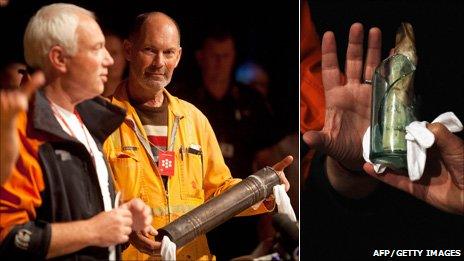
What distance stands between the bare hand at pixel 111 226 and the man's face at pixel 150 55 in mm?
778

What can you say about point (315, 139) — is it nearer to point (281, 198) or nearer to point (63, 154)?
point (281, 198)

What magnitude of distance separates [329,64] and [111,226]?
5.28ft

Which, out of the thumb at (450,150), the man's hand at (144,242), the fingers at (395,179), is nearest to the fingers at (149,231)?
the man's hand at (144,242)

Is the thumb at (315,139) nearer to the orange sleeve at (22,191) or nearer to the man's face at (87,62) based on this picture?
the man's face at (87,62)

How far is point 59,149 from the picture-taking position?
384 centimetres

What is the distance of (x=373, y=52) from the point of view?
481cm

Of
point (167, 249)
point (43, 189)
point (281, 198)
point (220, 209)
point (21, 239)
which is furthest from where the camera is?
point (281, 198)

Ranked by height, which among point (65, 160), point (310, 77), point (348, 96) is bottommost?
point (65, 160)

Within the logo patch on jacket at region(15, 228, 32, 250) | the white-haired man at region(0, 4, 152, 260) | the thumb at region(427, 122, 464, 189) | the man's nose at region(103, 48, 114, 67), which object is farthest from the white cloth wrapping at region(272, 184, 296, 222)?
the logo patch on jacket at region(15, 228, 32, 250)

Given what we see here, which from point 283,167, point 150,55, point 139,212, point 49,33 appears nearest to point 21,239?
point 139,212

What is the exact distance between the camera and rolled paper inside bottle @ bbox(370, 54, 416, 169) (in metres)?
4.68

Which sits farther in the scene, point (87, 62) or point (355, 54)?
point (355, 54)

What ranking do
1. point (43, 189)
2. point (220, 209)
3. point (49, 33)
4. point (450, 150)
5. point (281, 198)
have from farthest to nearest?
point (450, 150), point (281, 198), point (220, 209), point (49, 33), point (43, 189)

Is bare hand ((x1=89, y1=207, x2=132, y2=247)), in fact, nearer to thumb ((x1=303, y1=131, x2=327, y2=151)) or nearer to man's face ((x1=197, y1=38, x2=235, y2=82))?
man's face ((x1=197, y1=38, x2=235, y2=82))
